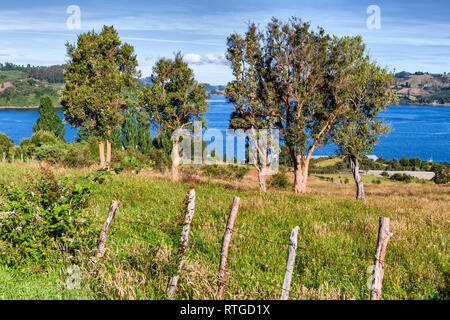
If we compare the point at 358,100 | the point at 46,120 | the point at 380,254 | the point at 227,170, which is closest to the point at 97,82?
the point at 358,100

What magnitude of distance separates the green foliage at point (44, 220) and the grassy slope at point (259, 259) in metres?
0.46

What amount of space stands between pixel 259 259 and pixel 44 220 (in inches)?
177

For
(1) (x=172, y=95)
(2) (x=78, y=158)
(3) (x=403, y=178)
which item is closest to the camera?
(1) (x=172, y=95)

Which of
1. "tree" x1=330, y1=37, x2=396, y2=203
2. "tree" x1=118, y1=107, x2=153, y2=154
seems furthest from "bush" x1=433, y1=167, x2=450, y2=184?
"tree" x1=118, y1=107, x2=153, y2=154

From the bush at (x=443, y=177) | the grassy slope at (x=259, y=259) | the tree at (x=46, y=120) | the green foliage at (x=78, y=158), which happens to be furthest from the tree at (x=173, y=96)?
the bush at (x=443, y=177)

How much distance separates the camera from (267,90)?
1122 inches

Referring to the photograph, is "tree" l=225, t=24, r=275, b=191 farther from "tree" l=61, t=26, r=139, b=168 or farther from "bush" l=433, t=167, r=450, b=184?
"bush" l=433, t=167, r=450, b=184

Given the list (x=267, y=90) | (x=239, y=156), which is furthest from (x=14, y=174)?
(x=239, y=156)

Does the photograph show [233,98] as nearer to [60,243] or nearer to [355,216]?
[355,216]

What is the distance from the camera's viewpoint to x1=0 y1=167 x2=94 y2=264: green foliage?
21.8ft

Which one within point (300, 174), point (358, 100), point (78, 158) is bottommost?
point (78, 158)

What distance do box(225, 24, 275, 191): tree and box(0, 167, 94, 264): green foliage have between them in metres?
22.5

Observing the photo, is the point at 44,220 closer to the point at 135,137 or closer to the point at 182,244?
the point at 182,244

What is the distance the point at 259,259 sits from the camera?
7.55 m
